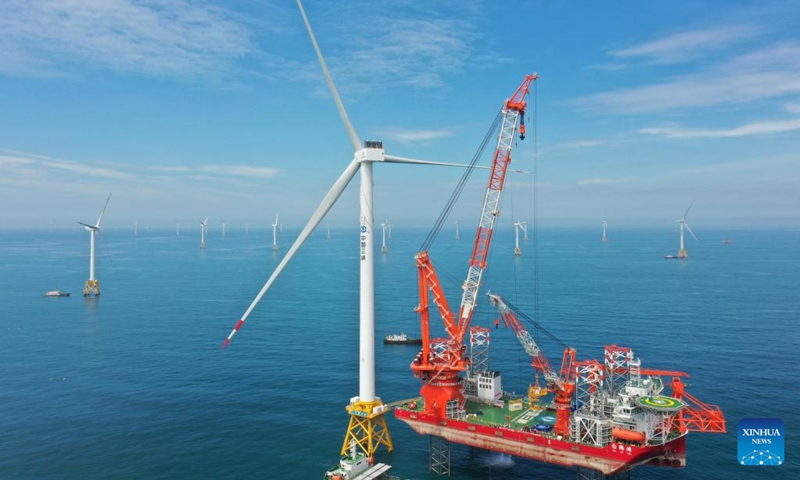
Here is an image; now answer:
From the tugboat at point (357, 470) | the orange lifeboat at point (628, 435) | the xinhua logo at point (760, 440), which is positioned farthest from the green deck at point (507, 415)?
the xinhua logo at point (760, 440)

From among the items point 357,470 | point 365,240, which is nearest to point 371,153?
point 365,240

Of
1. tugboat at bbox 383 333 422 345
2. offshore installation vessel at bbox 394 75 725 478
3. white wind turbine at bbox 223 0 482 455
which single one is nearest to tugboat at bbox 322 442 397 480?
white wind turbine at bbox 223 0 482 455

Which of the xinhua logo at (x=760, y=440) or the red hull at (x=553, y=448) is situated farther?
the red hull at (x=553, y=448)

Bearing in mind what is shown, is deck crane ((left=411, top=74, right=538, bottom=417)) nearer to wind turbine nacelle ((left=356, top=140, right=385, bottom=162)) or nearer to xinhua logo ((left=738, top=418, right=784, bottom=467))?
wind turbine nacelle ((left=356, top=140, right=385, bottom=162))

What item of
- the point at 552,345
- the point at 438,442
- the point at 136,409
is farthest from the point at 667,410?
the point at 136,409

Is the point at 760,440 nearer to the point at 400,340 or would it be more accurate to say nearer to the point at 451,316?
the point at 451,316

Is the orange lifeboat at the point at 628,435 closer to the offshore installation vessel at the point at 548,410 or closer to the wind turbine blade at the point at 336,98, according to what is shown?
the offshore installation vessel at the point at 548,410

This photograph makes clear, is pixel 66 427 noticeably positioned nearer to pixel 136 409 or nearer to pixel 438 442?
pixel 136 409
